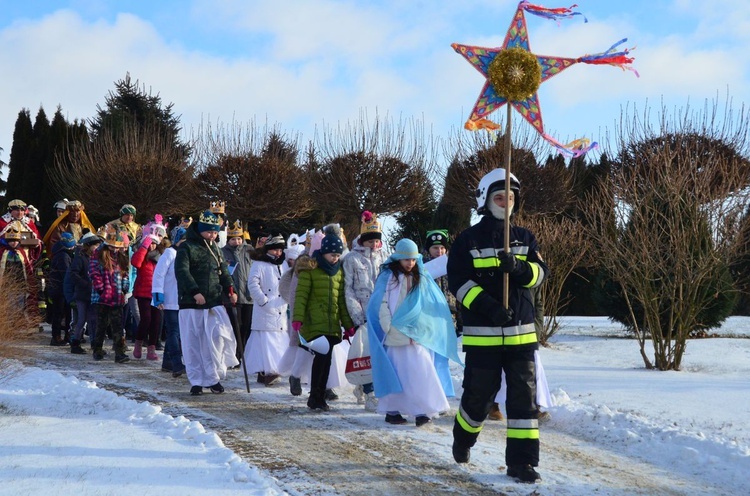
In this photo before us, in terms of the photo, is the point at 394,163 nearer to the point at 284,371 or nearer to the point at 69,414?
the point at 284,371

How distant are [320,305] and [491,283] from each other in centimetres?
325

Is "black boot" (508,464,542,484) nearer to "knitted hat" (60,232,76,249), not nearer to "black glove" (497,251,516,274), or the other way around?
"black glove" (497,251,516,274)

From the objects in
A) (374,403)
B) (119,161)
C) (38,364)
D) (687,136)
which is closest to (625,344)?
(687,136)

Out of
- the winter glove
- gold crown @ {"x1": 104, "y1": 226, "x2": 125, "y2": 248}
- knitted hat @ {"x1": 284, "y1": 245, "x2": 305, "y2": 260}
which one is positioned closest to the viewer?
knitted hat @ {"x1": 284, "y1": 245, "x2": 305, "y2": 260}

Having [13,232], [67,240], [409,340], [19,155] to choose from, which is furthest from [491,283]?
[19,155]

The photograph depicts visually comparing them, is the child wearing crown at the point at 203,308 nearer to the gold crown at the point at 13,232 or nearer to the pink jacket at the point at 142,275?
the pink jacket at the point at 142,275

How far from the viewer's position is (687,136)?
19641mm

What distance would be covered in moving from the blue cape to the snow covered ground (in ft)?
1.43

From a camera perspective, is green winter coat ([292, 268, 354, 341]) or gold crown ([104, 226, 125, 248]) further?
→ gold crown ([104, 226, 125, 248])

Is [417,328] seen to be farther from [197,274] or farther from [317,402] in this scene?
[197,274]

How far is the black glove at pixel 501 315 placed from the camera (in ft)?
20.4

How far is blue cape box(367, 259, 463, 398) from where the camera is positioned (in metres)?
8.27

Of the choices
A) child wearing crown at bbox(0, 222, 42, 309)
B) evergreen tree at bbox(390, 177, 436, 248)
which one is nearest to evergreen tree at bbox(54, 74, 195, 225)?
evergreen tree at bbox(390, 177, 436, 248)

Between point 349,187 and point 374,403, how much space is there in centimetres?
1656
